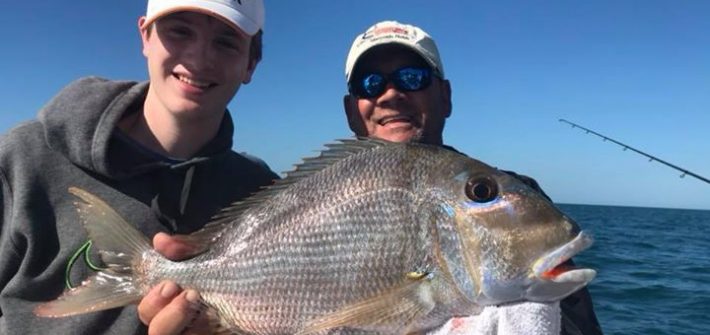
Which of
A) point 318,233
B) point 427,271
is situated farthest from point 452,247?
point 318,233

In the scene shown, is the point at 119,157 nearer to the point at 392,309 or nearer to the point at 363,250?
the point at 363,250

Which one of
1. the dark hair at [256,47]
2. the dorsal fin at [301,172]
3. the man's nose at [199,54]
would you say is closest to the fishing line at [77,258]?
the dorsal fin at [301,172]

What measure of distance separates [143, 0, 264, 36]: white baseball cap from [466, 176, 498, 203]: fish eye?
4.60ft

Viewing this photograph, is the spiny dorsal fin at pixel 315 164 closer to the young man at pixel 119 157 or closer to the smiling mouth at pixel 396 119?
the young man at pixel 119 157

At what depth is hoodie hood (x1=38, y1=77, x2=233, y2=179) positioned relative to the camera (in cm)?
294

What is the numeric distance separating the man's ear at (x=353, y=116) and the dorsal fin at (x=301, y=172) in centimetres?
146

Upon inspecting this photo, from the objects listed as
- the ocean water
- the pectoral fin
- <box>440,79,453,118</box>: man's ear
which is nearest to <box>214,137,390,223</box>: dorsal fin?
the pectoral fin

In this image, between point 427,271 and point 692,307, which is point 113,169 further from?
point 692,307

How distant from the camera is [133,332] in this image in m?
2.91

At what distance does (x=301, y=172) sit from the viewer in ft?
8.52

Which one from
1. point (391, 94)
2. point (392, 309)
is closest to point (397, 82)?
point (391, 94)

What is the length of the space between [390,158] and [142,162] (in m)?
1.40

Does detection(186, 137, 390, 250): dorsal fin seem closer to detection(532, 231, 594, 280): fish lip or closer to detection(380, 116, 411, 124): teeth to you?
detection(532, 231, 594, 280): fish lip

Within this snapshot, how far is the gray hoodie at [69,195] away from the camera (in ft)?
9.39
